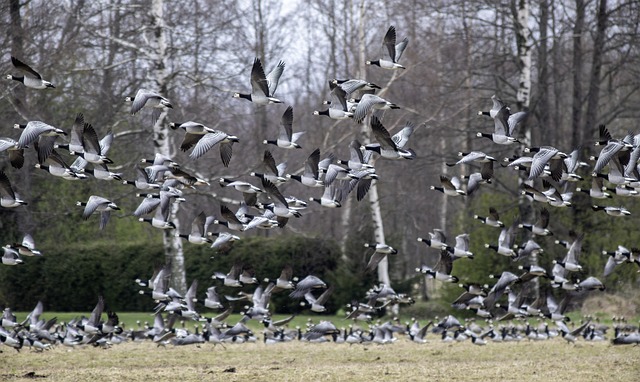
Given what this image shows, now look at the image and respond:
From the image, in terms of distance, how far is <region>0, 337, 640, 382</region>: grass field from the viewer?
11078 millimetres

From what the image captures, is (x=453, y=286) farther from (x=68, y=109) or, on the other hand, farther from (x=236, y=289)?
(x=68, y=109)

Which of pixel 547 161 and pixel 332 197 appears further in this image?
pixel 332 197

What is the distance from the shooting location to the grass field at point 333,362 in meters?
11.1

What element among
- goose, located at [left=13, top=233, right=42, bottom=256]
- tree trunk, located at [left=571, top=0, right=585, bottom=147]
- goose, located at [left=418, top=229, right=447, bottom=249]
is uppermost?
tree trunk, located at [left=571, top=0, right=585, bottom=147]

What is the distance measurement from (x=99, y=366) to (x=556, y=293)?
43.3ft

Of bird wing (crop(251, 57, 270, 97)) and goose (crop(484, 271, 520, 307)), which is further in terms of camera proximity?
goose (crop(484, 271, 520, 307))

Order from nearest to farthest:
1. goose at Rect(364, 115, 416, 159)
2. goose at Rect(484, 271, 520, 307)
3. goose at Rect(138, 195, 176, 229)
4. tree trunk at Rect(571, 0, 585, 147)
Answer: goose at Rect(364, 115, 416, 159), goose at Rect(138, 195, 176, 229), goose at Rect(484, 271, 520, 307), tree trunk at Rect(571, 0, 585, 147)

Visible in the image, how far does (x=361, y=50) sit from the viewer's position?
22.7m

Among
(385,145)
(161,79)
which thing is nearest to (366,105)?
(385,145)

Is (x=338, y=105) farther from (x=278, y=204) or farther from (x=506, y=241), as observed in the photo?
(x=506, y=241)

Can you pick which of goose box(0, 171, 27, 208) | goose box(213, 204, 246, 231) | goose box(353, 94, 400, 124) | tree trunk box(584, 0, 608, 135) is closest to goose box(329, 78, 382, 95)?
goose box(353, 94, 400, 124)

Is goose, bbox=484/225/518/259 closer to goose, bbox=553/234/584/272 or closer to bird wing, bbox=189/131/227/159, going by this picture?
goose, bbox=553/234/584/272

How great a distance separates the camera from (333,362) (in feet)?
42.6

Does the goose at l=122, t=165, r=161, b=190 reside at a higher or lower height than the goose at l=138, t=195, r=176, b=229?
higher
